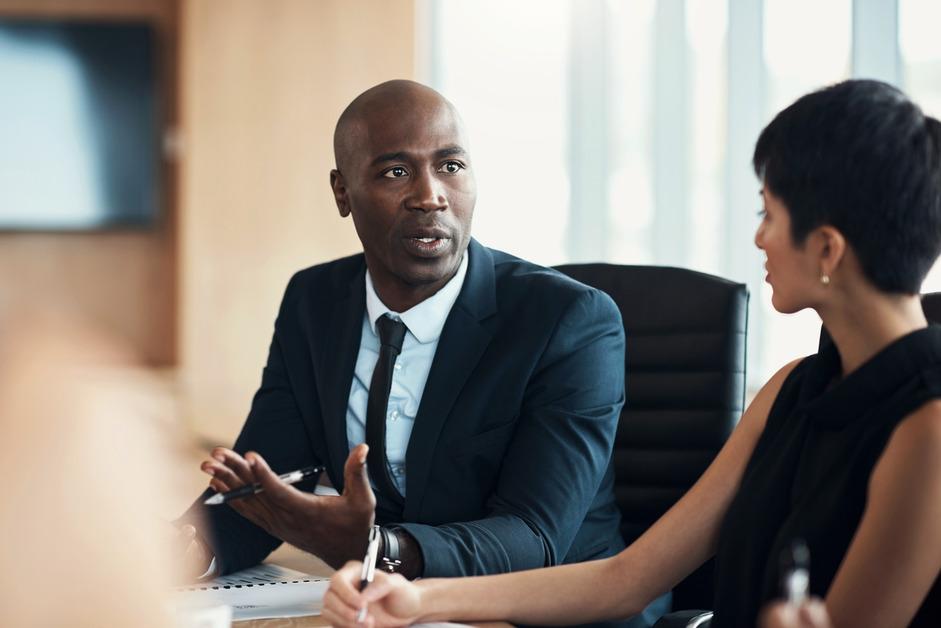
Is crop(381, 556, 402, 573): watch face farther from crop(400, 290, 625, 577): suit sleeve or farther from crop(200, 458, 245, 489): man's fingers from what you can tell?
crop(200, 458, 245, 489): man's fingers

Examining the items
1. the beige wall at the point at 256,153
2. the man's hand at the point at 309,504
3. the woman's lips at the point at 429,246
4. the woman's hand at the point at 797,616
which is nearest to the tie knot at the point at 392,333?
the woman's lips at the point at 429,246

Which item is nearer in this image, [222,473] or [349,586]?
[349,586]

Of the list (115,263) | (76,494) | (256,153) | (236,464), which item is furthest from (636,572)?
(115,263)

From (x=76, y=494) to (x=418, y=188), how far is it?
138 centimetres

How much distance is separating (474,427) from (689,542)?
48cm

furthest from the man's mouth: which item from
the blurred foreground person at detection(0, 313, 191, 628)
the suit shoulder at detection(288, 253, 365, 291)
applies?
the blurred foreground person at detection(0, 313, 191, 628)

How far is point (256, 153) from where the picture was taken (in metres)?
5.30

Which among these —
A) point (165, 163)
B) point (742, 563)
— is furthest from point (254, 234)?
point (742, 563)

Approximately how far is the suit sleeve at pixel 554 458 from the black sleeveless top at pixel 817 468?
1.13ft

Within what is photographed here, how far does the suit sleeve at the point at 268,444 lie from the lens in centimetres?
170

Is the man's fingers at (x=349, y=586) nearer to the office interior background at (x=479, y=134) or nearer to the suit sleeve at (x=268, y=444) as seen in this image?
the suit sleeve at (x=268, y=444)

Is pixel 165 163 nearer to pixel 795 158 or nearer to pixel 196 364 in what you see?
pixel 196 364

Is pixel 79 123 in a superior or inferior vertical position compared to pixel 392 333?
superior

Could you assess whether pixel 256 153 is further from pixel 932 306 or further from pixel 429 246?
pixel 932 306
